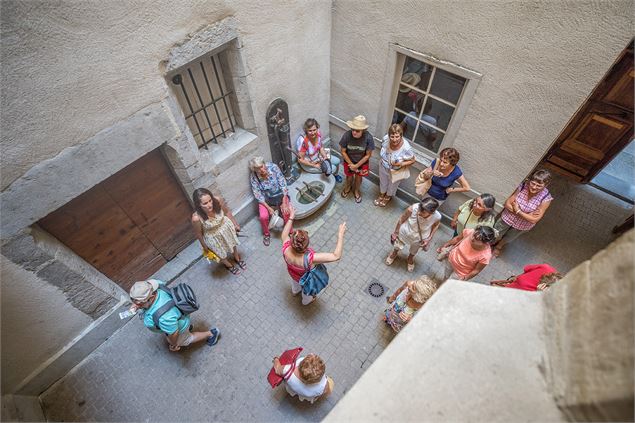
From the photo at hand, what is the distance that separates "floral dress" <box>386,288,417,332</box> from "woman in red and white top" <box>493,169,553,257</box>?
202 centimetres

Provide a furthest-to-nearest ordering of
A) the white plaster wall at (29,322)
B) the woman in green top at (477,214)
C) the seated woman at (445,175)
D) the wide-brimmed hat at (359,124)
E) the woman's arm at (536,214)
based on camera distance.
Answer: the wide-brimmed hat at (359,124) → the seated woman at (445,175) → the woman's arm at (536,214) → the woman in green top at (477,214) → the white plaster wall at (29,322)

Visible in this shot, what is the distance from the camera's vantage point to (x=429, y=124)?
515cm

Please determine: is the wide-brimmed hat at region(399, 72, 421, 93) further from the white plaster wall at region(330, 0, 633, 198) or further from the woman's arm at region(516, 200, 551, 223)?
the woman's arm at region(516, 200, 551, 223)

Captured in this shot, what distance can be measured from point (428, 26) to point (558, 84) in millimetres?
1651

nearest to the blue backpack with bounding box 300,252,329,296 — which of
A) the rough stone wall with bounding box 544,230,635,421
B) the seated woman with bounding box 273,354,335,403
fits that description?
the seated woman with bounding box 273,354,335,403

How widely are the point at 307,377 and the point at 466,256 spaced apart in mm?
2392

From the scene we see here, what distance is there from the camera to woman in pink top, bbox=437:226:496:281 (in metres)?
3.75

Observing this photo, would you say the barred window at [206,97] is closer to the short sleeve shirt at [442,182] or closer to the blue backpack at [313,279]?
the blue backpack at [313,279]

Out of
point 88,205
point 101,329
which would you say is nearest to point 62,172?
point 88,205

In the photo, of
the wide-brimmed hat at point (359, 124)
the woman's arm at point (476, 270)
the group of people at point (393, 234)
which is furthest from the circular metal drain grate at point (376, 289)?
the wide-brimmed hat at point (359, 124)

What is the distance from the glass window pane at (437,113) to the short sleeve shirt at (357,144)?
0.93m

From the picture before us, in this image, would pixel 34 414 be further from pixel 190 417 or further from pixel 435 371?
pixel 435 371

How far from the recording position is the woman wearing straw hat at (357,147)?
524 centimetres

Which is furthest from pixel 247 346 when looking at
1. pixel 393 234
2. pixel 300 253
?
pixel 393 234
